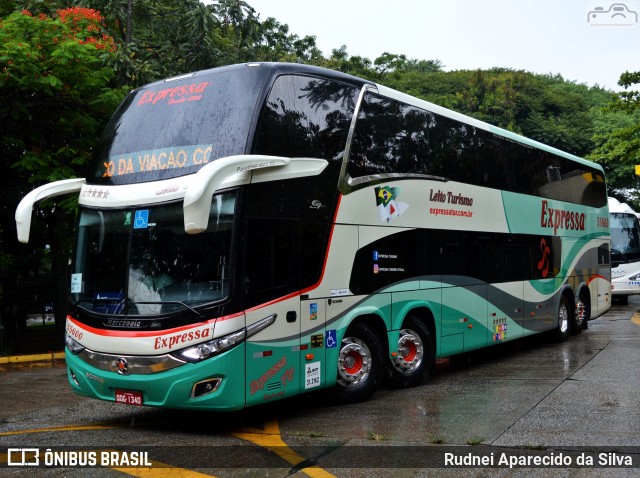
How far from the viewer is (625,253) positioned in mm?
26453

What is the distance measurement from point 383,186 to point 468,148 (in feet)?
9.07

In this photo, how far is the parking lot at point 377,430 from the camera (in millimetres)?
6312

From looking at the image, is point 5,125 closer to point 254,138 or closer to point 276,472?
point 254,138

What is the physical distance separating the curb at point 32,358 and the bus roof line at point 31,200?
7189 millimetres

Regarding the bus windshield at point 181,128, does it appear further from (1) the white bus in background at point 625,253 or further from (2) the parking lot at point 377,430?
(1) the white bus in background at point 625,253

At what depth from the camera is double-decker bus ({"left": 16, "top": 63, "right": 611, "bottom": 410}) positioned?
289 inches

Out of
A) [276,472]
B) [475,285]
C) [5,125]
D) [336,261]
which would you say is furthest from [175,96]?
[5,125]

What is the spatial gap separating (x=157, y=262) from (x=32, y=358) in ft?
28.4

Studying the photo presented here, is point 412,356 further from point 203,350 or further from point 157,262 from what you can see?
point 157,262

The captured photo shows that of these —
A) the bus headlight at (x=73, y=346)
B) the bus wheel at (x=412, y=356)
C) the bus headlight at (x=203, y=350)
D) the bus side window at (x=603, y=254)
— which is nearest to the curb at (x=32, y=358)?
the bus headlight at (x=73, y=346)

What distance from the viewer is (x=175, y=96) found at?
335 inches

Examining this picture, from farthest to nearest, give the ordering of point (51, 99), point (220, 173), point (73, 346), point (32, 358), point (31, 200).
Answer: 1. point (32, 358)
2. point (51, 99)
3. point (31, 200)
4. point (73, 346)
5. point (220, 173)

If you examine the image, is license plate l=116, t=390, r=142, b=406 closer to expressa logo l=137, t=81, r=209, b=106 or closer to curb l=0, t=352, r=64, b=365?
expressa logo l=137, t=81, r=209, b=106

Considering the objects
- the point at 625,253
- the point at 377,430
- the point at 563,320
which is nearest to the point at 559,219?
the point at 563,320
